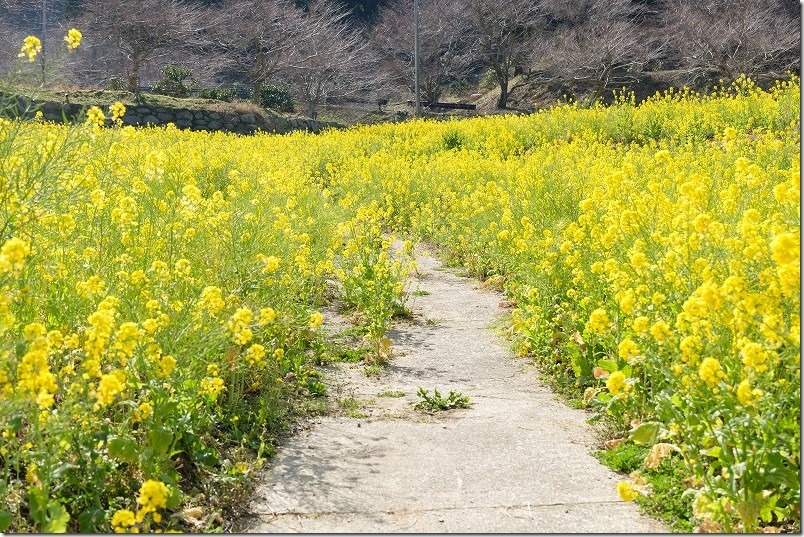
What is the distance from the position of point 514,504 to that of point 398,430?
2.98 feet

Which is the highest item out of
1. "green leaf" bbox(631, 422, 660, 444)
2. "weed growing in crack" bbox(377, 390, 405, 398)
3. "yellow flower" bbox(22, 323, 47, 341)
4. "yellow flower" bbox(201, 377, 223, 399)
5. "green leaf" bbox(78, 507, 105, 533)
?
"yellow flower" bbox(22, 323, 47, 341)

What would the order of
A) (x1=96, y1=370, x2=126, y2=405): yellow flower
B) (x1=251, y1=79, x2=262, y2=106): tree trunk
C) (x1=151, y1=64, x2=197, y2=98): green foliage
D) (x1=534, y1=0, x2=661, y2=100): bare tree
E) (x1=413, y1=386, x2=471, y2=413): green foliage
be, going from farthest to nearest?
(x1=251, y1=79, x2=262, y2=106): tree trunk
(x1=534, y1=0, x2=661, y2=100): bare tree
(x1=151, y1=64, x2=197, y2=98): green foliage
(x1=413, y1=386, x2=471, y2=413): green foliage
(x1=96, y1=370, x2=126, y2=405): yellow flower

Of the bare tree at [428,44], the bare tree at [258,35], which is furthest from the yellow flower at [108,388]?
the bare tree at [428,44]

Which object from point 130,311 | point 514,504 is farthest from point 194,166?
point 514,504

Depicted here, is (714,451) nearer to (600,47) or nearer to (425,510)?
(425,510)

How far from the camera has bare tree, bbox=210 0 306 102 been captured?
30188mm

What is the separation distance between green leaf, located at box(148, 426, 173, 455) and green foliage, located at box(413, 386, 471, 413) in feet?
4.89

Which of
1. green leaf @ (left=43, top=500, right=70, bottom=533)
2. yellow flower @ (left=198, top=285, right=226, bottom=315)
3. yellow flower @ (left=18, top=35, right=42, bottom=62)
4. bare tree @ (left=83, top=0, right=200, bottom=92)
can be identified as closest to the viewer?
green leaf @ (left=43, top=500, right=70, bottom=533)

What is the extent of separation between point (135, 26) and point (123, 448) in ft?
86.0

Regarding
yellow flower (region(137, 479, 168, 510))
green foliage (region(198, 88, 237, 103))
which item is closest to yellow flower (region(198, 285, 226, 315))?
yellow flower (region(137, 479, 168, 510))

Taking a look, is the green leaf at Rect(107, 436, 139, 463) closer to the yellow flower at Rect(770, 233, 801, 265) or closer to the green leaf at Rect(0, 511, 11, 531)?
the green leaf at Rect(0, 511, 11, 531)

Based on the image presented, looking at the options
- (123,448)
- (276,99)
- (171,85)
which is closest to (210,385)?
(123,448)

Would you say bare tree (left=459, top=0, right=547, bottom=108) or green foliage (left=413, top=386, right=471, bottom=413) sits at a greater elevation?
bare tree (left=459, top=0, right=547, bottom=108)

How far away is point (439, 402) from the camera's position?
387 centimetres
